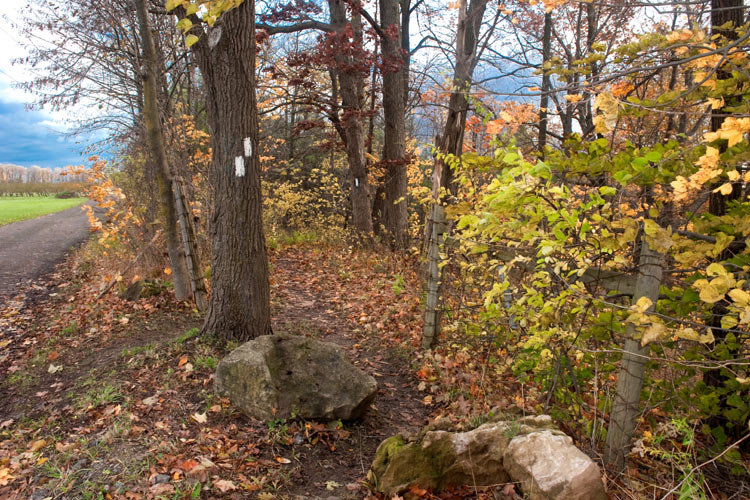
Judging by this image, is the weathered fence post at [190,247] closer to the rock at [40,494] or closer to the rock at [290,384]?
the rock at [290,384]

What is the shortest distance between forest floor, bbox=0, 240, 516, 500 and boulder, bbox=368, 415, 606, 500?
0.20 m

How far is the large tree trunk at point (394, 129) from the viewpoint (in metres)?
10.7

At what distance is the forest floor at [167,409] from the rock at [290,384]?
0.43 feet

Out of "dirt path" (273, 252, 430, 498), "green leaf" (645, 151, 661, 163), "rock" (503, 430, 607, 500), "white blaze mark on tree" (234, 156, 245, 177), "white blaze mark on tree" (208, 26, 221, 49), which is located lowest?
"dirt path" (273, 252, 430, 498)

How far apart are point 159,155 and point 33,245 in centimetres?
1205

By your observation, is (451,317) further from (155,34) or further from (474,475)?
(155,34)

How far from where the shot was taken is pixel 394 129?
37.2ft

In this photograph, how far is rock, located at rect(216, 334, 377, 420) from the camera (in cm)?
406

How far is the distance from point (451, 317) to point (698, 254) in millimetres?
3437

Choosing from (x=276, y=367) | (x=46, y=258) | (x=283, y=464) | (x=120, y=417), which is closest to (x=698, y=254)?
(x=283, y=464)

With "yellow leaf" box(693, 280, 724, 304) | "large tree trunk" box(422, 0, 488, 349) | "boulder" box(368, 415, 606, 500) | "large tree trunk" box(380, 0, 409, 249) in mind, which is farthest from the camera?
"large tree trunk" box(380, 0, 409, 249)

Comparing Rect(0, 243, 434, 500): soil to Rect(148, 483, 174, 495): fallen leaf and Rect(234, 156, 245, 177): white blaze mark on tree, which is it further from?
Rect(234, 156, 245, 177): white blaze mark on tree

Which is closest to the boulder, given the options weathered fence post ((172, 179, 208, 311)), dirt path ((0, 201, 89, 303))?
weathered fence post ((172, 179, 208, 311))

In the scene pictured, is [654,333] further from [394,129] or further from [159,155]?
[394,129]
